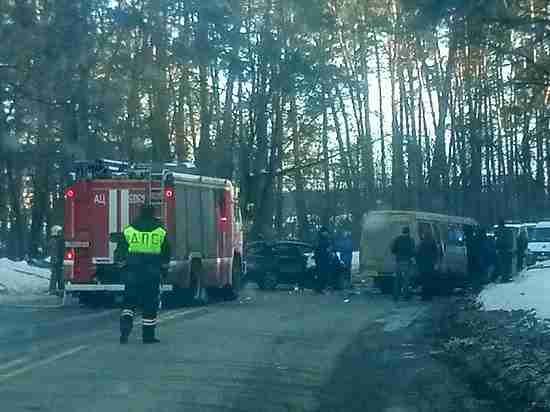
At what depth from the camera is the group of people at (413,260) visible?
30891mm

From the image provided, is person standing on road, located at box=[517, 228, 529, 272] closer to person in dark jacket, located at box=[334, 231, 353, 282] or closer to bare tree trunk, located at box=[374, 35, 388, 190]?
person in dark jacket, located at box=[334, 231, 353, 282]

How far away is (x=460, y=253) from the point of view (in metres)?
37.8

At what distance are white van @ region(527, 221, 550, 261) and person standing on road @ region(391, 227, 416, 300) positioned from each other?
19.7m

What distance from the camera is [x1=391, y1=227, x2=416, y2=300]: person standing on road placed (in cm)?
3083

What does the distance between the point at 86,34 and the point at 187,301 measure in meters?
11.5

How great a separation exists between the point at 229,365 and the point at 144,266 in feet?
8.99

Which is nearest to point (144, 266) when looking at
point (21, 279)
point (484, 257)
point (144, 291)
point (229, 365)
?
point (144, 291)

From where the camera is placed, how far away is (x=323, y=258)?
115 feet

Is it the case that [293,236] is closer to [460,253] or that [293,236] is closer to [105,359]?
[460,253]

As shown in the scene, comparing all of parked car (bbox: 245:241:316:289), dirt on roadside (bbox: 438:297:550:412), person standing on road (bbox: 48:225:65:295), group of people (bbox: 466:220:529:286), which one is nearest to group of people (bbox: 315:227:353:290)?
parked car (bbox: 245:241:316:289)

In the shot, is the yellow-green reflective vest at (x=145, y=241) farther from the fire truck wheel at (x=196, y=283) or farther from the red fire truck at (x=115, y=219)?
the fire truck wheel at (x=196, y=283)

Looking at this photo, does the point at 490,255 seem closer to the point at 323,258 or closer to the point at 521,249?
the point at 323,258

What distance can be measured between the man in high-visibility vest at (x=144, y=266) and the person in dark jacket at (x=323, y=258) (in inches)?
680

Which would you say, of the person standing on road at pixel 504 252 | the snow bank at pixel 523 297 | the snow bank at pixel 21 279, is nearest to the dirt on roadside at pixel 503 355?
the snow bank at pixel 523 297
